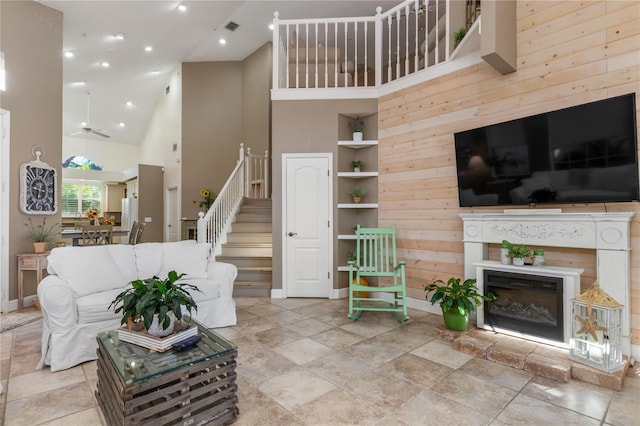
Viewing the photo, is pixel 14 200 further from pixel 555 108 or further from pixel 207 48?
pixel 555 108

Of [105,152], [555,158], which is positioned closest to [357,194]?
[555,158]

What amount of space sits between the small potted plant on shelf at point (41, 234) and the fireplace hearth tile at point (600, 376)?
19.3 ft

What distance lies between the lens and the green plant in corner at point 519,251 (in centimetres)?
293

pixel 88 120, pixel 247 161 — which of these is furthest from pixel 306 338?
pixel 88 120

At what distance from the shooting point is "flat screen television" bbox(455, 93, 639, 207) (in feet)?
7.93

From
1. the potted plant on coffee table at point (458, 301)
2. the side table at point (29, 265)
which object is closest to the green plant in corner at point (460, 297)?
the potted plant on coffee table at point (458, 301)

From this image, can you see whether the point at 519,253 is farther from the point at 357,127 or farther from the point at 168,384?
the point at 168,384

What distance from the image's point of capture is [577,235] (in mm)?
2641

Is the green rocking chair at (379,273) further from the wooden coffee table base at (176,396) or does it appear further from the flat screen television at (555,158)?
the wooden coffee table base at (176,396)

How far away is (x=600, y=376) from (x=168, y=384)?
2.79m

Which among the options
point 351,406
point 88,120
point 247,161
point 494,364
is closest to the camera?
point 351,406

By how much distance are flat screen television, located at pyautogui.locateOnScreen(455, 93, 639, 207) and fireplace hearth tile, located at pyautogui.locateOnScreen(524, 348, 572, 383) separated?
1282 millimetres

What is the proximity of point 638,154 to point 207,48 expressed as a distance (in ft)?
28.2

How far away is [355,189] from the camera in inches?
184
